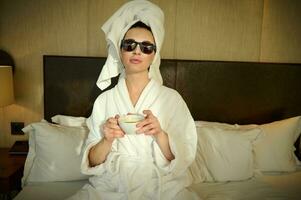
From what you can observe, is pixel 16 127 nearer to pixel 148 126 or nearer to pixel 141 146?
pixel 141 146

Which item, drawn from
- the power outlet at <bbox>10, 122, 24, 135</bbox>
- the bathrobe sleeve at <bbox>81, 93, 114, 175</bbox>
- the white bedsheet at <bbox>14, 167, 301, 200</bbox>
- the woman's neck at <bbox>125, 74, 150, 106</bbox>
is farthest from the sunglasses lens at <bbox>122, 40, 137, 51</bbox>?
the power outlet at <bbox>10, 122, 24, 135</bbox>

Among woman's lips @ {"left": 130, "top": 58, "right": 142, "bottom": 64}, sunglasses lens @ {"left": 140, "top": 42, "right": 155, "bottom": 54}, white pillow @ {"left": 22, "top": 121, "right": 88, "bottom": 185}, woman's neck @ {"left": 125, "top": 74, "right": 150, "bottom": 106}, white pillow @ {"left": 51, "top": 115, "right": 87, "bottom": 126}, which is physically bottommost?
white pillow @ {"left": 22, "top": 121, "right": 88, "bottom": 185}

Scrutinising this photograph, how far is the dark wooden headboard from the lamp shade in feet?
0.74

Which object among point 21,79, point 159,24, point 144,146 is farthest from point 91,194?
point 21,79

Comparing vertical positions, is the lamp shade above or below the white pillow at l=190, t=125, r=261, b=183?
above

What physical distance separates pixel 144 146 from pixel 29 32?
1.32 m

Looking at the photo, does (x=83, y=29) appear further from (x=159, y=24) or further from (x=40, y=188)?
(x=40, y=188)

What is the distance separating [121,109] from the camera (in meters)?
1.45

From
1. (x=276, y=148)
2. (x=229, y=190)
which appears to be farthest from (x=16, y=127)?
(x=276, y=148)

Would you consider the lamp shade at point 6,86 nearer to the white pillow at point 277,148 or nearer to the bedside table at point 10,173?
the bedside table at point 10,173

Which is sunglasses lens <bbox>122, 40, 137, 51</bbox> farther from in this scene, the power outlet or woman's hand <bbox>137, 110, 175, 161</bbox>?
the power outlet

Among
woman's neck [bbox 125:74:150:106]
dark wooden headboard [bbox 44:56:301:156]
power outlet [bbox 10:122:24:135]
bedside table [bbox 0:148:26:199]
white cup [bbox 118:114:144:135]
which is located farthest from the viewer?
power outlet [bbox 10:122:24:135]

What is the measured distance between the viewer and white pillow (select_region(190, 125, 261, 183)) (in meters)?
1.76

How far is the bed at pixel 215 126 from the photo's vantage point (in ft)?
5.62
